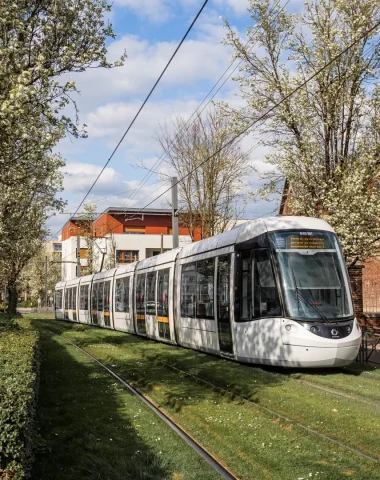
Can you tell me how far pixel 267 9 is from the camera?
21.5 meters

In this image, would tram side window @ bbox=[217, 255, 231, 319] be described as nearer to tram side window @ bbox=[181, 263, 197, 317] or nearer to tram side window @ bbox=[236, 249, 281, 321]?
tram side window @ bbox=[236, 249, 281, 321]

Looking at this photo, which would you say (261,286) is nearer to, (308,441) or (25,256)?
(308,441)

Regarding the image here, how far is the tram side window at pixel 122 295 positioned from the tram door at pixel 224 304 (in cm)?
1108

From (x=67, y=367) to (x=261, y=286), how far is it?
510 cm

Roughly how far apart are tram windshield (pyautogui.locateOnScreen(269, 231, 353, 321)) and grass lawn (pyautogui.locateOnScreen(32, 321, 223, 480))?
155 inches

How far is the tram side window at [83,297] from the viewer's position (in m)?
35.2

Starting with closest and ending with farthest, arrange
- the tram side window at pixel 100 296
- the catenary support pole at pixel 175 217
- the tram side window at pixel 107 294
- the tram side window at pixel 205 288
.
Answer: the tram side window at pixel 205 288 < the catenary support pole at pixel 175 217 < the tram side window at pixel 107 294 < the tram side window at pixel 100 296

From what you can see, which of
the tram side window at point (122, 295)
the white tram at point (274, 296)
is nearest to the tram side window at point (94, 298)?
the tram side window at point (122, 295)

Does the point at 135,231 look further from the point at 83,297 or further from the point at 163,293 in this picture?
the point at 163,293

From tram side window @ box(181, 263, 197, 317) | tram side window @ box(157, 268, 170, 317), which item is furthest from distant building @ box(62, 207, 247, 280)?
tram side window @ box(181, 263, 197, 317)

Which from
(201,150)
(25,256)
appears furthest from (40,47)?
(25,256)

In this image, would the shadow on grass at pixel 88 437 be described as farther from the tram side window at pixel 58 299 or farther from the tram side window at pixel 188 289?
the tram side window at pixel 58 299

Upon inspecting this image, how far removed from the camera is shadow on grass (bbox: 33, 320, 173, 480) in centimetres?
617

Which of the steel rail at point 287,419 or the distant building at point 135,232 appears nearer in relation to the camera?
the steel rail at point 287,419
